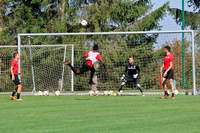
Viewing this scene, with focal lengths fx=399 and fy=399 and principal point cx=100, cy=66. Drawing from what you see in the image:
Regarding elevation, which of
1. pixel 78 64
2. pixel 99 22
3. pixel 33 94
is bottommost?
pixel 33 94

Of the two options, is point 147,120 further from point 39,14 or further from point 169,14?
point 39,14

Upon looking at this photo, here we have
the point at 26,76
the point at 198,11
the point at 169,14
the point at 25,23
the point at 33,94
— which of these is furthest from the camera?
the point at 25,23

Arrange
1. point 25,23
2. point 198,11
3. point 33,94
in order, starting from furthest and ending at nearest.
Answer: point 25,23
point 198,11
point 33,94

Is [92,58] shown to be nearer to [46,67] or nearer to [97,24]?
[46,67]

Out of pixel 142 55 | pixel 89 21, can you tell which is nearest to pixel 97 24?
pixel 89 21

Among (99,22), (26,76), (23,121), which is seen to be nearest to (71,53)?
(26,76)

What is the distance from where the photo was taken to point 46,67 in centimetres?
2433

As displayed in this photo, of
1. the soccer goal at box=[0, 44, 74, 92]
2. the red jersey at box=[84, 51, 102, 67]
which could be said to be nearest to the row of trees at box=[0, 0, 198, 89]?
the soccer goal at box=[0, 44, 74, 92]

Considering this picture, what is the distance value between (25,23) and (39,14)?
1.52 m

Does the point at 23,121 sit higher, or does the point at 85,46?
the point at 85,46

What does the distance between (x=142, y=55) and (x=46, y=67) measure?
6.07 meters

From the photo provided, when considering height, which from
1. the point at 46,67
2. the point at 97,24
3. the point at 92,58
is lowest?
the point at 46,67

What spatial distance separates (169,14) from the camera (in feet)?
101

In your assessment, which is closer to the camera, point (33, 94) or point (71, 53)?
point (33, 94)
